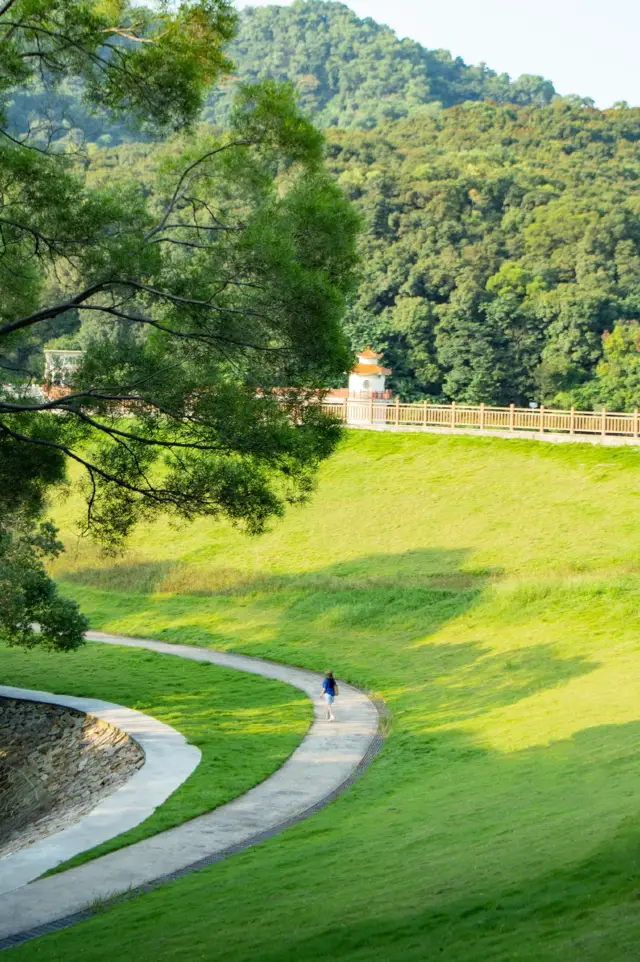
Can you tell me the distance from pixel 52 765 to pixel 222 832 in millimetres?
7109

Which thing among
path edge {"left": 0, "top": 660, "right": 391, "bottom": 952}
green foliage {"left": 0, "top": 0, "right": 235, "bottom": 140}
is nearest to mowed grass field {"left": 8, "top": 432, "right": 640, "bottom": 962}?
path edge {"left": 0, "top": 660, "right": 391, "bottom": 952}

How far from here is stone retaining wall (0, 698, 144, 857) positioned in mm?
17422

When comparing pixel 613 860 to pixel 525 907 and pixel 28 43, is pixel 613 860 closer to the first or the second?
pixel 525 907

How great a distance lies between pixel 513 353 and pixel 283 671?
38582 millimetres

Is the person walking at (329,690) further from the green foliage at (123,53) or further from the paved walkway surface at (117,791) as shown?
the green foliage at (123,53)

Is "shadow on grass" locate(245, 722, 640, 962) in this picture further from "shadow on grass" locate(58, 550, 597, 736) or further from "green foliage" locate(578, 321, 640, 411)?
"green foliage" locate(578, 321, 640, 411)

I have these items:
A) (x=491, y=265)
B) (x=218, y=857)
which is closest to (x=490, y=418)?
(x=218, y=857)

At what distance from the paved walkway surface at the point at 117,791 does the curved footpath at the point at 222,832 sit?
0.58 meters

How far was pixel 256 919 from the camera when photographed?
10195mm

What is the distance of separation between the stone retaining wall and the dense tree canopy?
5.02 m

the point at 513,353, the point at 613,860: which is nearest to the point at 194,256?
the point at 613,860

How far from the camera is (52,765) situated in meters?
20.5

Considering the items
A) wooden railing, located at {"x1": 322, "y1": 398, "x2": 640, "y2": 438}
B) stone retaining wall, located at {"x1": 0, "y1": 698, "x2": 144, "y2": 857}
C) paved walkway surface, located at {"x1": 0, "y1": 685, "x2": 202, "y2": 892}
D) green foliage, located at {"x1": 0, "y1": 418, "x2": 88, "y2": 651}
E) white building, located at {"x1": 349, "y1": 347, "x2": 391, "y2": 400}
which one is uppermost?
white building, located at {"x1": 349, "y1": 347, "x2": 391, "y2": 400}

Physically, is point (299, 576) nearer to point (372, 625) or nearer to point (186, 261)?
point (372, 625)
